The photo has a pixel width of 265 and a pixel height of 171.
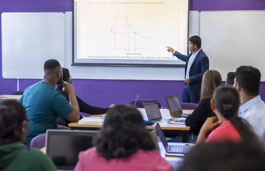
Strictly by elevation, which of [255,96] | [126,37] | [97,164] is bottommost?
[97,164]

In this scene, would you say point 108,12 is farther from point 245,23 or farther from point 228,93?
point 228,93

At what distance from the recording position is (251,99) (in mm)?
2742

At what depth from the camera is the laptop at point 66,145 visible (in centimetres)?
206

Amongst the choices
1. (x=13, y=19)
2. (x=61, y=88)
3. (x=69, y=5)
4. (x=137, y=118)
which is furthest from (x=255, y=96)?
(x=13, y=19)

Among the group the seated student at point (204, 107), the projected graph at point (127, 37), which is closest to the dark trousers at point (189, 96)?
the projected graph at point (127, 37)

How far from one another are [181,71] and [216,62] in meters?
0.61

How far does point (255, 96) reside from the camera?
277cm

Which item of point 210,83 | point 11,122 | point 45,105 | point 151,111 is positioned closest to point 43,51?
point 151,111

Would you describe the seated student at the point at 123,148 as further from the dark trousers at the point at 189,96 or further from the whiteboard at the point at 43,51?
the whiteboard at the point at 43,51

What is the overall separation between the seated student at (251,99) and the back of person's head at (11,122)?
67.3 inches

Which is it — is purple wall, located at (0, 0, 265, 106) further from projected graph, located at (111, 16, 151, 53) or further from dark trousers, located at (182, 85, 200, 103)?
projected graph, located at (111, 16, 151, 53)

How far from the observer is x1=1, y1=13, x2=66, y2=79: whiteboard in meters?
6.33

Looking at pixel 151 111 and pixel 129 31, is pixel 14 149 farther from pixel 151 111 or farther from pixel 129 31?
pixel 129 31

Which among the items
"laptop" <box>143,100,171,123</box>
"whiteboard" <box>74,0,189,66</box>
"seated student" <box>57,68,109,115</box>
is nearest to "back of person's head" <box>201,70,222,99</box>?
"laptop" <box>143,100,171,123</box>
